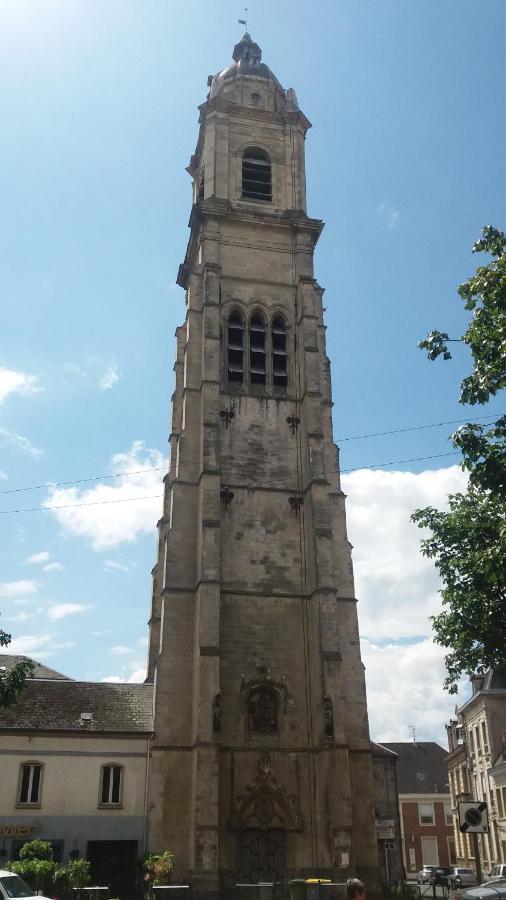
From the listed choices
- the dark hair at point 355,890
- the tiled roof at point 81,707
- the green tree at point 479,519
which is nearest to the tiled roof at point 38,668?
the tiled roof at point 81,707

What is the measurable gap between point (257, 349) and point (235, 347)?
0.96 meters

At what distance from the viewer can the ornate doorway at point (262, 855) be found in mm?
24578

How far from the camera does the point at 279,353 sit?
33.3 meters

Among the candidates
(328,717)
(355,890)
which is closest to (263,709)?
(328,717)

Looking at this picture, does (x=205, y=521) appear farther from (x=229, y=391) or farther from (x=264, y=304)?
(x=264, y=304)

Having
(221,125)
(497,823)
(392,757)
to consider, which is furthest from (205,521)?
(497,823)

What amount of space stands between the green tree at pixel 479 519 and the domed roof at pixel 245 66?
94.5ft

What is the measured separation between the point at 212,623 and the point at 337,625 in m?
4.62

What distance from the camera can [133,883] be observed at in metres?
23.9

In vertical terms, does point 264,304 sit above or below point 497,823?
above

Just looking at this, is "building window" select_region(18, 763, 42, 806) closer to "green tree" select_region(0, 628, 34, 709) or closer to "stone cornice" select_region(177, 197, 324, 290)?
"green tree" select_region(0, 628, 34, 709)

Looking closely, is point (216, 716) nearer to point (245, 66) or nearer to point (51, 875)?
point (51, 875)

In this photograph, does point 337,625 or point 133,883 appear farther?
point 337,625

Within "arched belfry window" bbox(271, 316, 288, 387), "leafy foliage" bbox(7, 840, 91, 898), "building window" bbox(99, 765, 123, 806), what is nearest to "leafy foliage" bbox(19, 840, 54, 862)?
"leafy foliage" bbox(7, 840, 91, 898)
